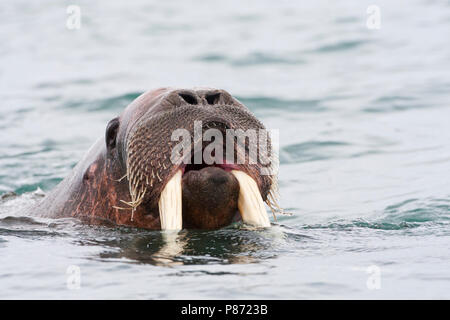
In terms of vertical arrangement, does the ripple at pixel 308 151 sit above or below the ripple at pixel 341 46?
below

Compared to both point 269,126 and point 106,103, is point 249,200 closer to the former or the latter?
point 269,126

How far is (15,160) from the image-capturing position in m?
13.1

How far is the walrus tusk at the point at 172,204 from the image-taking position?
5.84 m

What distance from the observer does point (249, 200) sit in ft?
A: 19.5

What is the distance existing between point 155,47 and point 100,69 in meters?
2.23

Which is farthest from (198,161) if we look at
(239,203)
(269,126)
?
(269,126)

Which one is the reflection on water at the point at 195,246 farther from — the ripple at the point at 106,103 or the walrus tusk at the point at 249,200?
the ripple at the point at 106,103

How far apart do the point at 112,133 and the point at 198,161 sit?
1125 mm

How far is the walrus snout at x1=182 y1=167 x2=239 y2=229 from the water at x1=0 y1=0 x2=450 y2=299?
0.50ft

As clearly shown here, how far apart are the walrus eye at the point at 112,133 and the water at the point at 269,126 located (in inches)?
28.4

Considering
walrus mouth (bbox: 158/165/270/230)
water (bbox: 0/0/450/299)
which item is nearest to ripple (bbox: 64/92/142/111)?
water (bbox: 0/0/450/299)

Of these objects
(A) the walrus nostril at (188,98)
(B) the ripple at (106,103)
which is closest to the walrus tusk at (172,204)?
(A) the walrus nostril at (188,98)

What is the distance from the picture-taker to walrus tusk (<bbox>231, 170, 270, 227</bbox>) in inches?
234
